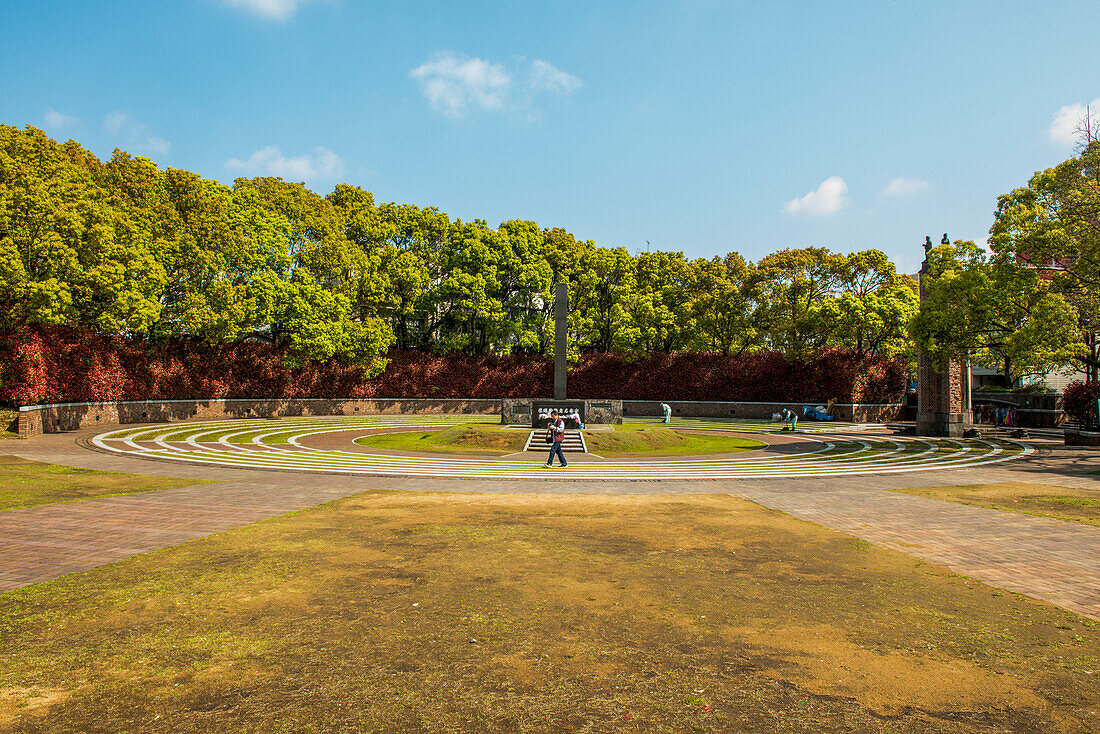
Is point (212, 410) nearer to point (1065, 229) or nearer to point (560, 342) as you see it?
point (560, 342)

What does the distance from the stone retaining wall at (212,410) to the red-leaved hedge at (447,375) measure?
74 centimetres

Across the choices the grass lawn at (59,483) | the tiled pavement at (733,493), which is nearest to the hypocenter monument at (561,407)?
the tiled pavement at (733,493)

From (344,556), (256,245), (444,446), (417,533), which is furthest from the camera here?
(256,245)

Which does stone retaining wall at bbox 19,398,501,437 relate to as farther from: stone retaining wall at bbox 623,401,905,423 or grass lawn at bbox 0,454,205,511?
grass lawn at bbox 0,454,205,511

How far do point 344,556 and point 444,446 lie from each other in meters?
17.1

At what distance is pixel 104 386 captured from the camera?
33.4 m

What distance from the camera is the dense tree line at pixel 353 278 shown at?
2991 cm

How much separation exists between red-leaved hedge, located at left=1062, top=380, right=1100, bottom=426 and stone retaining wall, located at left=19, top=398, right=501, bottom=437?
3549cm

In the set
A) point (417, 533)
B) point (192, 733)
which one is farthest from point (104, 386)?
point (192, 733)

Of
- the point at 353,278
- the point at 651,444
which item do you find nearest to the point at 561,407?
the point at 651,444

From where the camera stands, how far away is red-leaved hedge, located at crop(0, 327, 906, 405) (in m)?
34.7

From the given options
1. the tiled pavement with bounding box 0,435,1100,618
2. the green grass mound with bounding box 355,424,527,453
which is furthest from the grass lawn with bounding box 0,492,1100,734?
the green grass mound with bounding box 355,424,527,453

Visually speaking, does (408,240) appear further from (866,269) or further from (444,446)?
(866,269)

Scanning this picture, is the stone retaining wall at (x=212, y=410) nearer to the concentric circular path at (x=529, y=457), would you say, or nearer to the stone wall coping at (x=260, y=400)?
the stone wall coping at (x=260, y=400)
